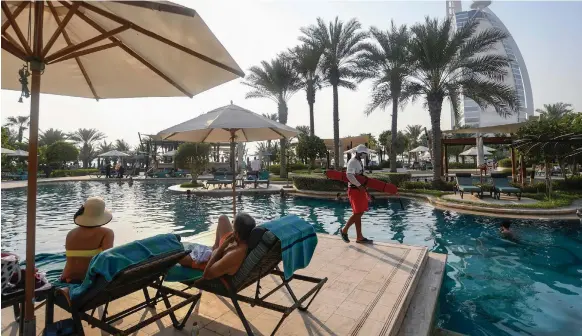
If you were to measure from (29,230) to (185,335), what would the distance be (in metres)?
1.65

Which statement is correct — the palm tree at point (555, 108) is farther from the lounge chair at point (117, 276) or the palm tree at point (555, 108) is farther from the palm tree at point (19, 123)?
the palm tree at point (19, 123)

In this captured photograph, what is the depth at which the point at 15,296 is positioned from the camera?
275 centimetres

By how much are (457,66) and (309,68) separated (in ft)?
35.3

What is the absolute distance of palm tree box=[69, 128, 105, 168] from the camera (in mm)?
51188

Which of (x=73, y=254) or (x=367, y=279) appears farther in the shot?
(x=367, y=279)

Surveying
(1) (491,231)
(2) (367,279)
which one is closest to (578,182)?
(1) (491,231)

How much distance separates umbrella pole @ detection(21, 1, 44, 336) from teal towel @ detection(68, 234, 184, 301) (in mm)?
295

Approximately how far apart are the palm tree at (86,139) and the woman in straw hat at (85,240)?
5631cm

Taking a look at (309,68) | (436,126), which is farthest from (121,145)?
(436,126)

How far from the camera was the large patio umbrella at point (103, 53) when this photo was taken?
2.51 m

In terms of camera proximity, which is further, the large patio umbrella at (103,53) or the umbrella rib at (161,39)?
the umbrella rib at (161,39)

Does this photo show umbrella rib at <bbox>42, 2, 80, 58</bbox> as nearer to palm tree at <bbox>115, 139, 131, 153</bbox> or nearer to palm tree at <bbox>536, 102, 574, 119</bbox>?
palm tree at <bbox>536, 102, 574, 119</bbox>

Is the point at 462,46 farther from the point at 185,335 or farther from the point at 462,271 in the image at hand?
the point at 185,335

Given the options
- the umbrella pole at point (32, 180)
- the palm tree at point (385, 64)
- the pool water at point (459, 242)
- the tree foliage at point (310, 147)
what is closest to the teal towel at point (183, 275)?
the umbrella pole at point (32, 180)
